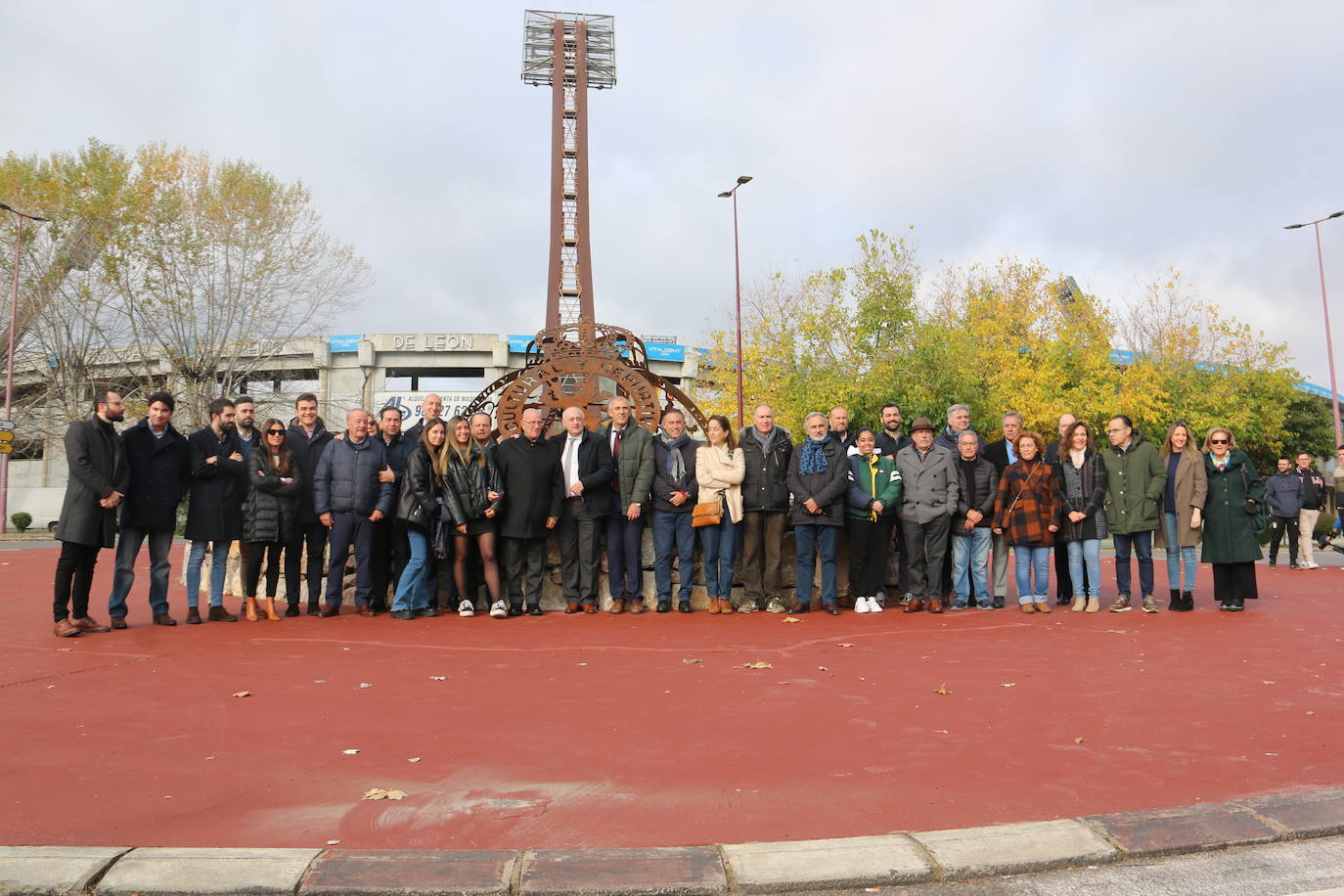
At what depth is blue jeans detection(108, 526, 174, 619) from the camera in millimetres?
7965

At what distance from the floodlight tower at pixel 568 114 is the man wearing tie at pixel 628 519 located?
3806 centimetres

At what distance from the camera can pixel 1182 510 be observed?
9.23m

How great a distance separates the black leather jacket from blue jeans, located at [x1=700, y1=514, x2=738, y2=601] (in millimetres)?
2086

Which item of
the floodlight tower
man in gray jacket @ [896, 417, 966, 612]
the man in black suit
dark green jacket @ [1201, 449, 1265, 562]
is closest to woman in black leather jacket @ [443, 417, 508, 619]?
the man in black suit

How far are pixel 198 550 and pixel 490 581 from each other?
2.62m

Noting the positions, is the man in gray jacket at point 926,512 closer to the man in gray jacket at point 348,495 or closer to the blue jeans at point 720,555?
the blue jeans at point 720,555

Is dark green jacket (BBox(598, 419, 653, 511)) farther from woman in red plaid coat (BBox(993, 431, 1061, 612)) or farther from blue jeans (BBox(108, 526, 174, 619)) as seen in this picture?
blue jeans (BBox(108, 526, 174, 619))

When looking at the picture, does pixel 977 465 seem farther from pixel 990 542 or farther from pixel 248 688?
pixel 248 688

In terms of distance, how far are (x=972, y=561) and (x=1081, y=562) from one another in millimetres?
1078

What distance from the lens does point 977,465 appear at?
962 cm

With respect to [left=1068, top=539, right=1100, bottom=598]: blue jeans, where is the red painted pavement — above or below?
below

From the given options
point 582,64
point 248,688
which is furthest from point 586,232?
point 248,688

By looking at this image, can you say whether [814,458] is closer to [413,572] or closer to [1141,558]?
[1141,558]

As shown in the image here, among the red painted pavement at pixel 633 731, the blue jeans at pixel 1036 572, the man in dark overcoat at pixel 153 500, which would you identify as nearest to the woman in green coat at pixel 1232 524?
the red painted pavement at pixel 633 731
